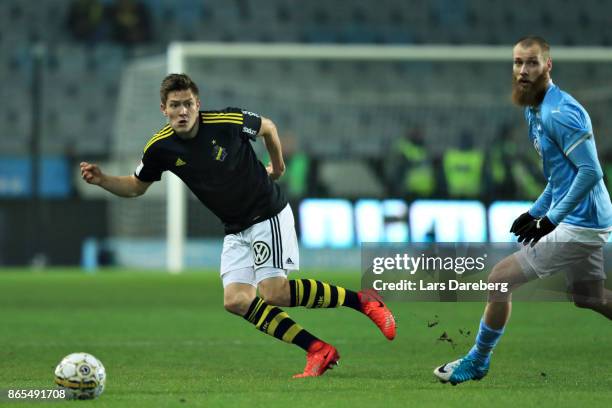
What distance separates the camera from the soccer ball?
565 centimetres

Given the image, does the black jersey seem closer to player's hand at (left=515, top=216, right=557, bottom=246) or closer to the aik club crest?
the aik club crest

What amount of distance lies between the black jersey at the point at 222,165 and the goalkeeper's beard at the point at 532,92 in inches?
67.3

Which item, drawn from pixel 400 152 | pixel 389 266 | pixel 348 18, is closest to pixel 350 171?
pixel 400 152

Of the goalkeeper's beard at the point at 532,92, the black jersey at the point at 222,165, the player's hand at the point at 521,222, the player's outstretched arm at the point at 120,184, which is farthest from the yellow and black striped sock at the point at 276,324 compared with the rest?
the goalkeeper's beard at the point at 532,92

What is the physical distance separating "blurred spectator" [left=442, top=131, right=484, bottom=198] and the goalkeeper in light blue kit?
1286 cm

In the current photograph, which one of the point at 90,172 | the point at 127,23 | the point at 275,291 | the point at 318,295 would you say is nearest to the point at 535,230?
the point at 318,295

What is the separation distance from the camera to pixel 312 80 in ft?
75.5

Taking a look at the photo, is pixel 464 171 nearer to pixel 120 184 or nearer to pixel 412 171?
pixel 412 171

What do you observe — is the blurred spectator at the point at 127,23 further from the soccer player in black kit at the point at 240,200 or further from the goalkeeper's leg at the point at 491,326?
the goalkeeper's leg at the point at 491,326

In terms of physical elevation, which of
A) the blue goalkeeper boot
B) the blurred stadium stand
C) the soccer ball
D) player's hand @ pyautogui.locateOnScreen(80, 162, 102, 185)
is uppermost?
the blurred stadium stand

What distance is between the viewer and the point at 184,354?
26.9 feet

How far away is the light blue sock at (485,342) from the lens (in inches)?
245

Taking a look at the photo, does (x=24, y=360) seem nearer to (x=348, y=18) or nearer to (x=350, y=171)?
(x=350, y=171)

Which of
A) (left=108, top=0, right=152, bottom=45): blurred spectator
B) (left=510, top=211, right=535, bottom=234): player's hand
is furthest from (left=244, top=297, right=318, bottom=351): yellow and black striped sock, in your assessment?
(left=108, top=0, right=152, bottom=45): blurred spectator
